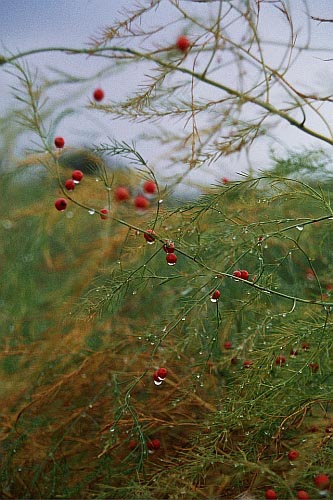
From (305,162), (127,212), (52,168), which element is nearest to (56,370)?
(127,212)

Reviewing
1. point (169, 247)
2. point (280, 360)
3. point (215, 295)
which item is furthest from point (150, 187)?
point (280, 360)

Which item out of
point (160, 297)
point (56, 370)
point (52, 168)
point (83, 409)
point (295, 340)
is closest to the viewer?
point (52, 168)

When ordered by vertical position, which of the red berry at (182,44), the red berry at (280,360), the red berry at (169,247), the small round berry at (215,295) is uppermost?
the red berry at (182,44)

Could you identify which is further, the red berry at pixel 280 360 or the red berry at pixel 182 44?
the red berry at pixel 280 360

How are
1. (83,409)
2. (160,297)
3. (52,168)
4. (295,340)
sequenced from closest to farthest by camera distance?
(52,168)
(295,340)
(83,409)
(160,297)

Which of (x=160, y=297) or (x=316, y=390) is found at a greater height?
(x=316, y=390)

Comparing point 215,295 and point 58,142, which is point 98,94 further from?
point 215,295

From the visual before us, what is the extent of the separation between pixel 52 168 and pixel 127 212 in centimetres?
17

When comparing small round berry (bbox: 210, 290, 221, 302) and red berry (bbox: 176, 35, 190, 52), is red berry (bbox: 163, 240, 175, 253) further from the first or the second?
red berry (bbox: 176, 35, 190, 52)

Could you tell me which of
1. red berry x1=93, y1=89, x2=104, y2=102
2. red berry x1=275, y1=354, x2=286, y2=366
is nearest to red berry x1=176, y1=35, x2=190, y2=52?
red berry x1=93, y1=89, x2=104, y2=102

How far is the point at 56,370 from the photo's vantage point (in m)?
1.40

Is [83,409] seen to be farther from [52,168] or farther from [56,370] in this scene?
[52,168]

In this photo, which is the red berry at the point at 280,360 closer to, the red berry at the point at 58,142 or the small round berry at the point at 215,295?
the small round berry at the point at 215,295

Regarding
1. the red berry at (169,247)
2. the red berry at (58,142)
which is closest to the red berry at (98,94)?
the red berry at (58,142)
